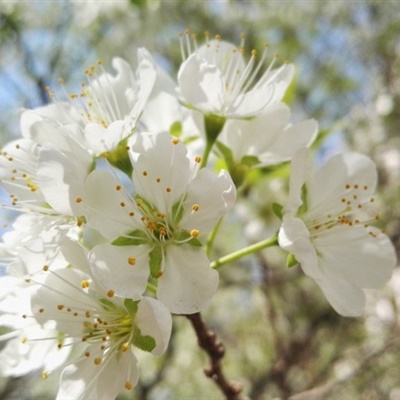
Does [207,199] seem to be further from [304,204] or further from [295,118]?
[295,118]

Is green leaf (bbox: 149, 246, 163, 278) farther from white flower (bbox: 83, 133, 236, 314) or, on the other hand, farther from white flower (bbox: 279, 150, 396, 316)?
white flower (bbox: 279, 150, 396, 316)

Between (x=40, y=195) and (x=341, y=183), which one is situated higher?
(x=40, y=195)

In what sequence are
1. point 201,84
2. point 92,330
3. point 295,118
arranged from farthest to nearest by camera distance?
point 295,118 < point 201,84 < point 92,330

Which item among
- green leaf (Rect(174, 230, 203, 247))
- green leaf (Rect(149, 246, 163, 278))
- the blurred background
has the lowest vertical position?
the blurred background

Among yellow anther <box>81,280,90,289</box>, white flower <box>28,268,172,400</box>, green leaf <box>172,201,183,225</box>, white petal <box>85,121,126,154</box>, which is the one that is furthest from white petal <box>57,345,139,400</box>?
white petal <box>85,121,126,154</box>

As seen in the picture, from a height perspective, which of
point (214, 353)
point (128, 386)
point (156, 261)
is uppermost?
point (156, 261)

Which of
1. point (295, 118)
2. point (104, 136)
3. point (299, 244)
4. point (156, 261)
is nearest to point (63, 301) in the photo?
point (156, 261)

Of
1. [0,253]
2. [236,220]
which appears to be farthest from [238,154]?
[236,220]

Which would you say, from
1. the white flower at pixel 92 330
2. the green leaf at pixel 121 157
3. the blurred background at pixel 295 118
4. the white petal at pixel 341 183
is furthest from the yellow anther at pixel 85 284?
the blurred background at pixel 295 118
